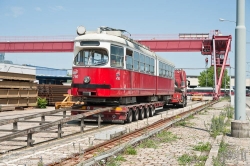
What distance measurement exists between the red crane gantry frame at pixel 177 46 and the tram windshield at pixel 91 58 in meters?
34.4

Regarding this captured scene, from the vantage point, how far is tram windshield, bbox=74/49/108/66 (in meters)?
14.8

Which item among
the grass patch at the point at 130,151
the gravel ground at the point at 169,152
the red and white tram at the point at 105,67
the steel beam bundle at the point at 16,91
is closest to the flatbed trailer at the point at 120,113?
the red and white tram at the point at 105,67

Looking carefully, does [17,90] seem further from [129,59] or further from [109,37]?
[109,37]

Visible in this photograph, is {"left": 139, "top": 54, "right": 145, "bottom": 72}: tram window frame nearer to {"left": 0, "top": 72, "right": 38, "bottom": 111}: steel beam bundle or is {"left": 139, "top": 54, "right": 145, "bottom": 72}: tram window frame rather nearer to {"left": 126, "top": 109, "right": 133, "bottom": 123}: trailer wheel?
{"left": 126, "top": 109, "right": 133, "bottom": 123}: trailer wheel

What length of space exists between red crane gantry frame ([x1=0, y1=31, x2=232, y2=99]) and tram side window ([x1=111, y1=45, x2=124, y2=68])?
1328 inches

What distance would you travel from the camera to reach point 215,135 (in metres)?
12.1

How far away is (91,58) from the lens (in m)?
15.0

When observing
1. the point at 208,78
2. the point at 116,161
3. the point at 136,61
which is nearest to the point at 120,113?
the point at 136,61

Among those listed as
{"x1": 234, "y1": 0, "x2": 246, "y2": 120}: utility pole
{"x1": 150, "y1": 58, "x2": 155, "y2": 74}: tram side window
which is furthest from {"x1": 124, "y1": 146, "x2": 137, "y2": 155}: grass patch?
{"x1": 150, "y1": 58, "x2": 155, "y2": 74}: tram side window

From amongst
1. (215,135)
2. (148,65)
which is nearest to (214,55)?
(148,65)

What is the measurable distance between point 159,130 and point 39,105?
18.7 meters

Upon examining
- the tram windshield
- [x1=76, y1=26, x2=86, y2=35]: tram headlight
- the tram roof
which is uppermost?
→ [x1=76, y1=26, x2=86, y2=35]: tram headlight

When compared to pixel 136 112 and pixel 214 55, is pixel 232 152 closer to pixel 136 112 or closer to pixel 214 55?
pixel 136 112

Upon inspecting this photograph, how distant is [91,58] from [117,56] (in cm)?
118
